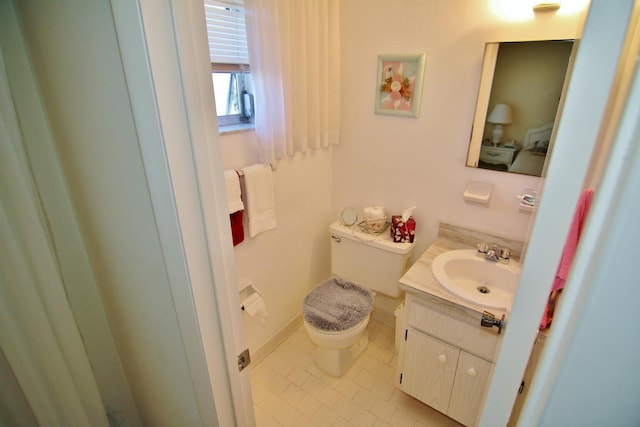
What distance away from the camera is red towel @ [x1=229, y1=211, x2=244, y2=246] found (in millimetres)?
1568

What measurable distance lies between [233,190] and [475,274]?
1.27 meters

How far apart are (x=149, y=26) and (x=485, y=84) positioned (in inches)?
59.3

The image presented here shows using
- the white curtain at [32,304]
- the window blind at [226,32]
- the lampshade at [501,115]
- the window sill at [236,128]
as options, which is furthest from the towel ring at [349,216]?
the white curtain at [32,304]

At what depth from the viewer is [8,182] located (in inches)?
28.5

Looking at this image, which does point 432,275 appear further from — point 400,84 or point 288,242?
point 400,84

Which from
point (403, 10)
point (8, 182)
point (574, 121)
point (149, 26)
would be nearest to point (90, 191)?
point (8, 182)

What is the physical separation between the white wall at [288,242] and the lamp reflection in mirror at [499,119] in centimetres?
98

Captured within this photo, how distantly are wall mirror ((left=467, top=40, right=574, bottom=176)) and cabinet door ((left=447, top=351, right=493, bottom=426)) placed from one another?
0.92 meters

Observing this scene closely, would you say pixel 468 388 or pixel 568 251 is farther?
pixel 468 388

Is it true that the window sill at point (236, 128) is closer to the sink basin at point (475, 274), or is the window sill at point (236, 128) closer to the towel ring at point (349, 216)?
the towel ring at point (349, 216)

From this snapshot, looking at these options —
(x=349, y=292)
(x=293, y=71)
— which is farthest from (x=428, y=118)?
(x=349, y=292)

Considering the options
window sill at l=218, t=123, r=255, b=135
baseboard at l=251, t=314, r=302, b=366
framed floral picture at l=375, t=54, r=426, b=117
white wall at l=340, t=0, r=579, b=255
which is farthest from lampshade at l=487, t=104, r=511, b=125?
baseboard at l=251, t=314, r=302, b=366

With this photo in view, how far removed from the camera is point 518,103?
147 cm

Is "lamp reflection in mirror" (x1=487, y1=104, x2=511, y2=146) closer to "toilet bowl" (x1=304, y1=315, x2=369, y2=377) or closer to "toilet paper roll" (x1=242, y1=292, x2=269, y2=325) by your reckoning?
"toilet bowl" (x1=304, y1=315, x2=369, y2=377)
